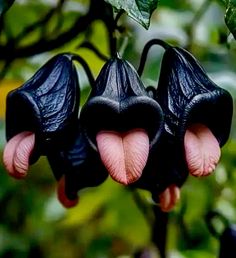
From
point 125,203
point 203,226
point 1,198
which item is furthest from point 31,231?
point 203,226

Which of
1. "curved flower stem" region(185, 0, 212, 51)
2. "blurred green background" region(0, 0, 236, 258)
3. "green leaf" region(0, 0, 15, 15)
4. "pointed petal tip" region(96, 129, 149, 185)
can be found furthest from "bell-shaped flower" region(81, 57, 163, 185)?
"curved flower stem" region(185, 0, 212, 51)

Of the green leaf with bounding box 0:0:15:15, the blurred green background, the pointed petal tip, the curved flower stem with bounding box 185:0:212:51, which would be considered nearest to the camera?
the pointed petal tip

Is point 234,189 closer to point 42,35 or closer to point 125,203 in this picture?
point 125,203

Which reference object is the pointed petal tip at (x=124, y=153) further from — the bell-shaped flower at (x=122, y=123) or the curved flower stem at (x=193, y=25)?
the curved flower stem at (x=193, y=25)

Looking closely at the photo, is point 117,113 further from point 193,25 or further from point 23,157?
point 193,25

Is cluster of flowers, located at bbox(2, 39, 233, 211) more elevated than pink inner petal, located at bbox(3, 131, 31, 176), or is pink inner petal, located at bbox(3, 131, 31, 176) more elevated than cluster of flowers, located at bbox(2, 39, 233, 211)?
cluster of flowers, located at bbox(2, 39, 233, 211)

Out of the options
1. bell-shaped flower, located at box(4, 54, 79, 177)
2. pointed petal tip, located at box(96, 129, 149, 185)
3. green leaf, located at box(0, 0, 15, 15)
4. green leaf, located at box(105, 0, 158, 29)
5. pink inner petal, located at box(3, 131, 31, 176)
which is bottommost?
pink inner petal, located at box(3, 131, 31, 176)

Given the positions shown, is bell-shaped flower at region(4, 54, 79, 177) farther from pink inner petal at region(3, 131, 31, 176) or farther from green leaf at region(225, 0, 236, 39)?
green leaf at region(225, 0, 236, 39)
